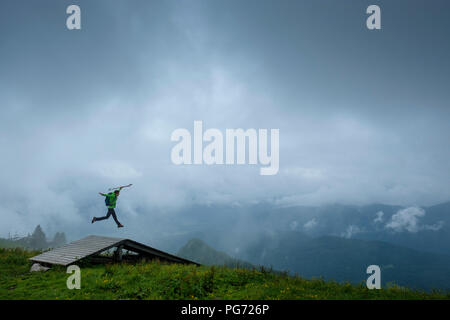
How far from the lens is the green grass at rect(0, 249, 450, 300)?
1084 cm

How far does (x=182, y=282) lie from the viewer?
12062 mm

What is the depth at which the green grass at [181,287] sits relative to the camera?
1084 cm

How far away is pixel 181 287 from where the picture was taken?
1146cm

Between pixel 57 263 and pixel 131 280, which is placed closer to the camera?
pixel 131 280

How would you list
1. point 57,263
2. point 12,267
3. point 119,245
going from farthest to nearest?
point 119,245 < point 12,267 < point 57,263

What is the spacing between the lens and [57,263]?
16.4 m
